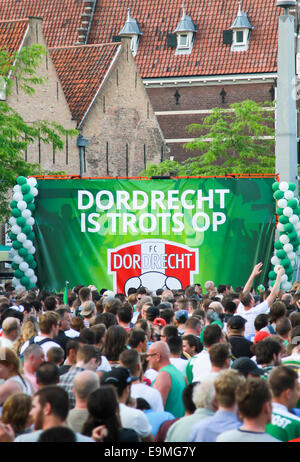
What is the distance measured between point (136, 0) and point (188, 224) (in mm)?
36048

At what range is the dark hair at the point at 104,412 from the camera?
6.23m

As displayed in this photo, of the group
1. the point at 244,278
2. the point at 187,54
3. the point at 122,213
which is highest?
the point at 187,54

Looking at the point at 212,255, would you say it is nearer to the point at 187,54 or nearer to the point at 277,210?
the point at 277,210

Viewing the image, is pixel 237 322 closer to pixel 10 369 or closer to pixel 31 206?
pixel 10 369

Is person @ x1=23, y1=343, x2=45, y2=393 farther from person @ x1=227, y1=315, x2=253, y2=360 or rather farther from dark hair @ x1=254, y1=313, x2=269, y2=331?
dark hair @ x1=254, y1=313, x2=269, y2=331

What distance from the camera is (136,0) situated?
57969mm

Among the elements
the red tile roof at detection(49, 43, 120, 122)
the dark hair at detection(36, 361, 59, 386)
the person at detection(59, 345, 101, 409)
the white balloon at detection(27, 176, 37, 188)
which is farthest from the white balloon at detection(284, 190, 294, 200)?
the red tile roof at detection(49, 43, 120, 122)

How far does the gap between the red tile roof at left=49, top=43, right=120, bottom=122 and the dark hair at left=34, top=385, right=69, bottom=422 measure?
3976 centimetres

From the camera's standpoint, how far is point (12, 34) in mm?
40812

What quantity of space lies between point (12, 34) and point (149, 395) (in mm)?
34579

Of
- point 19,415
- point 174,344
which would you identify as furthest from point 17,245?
point 19,415
